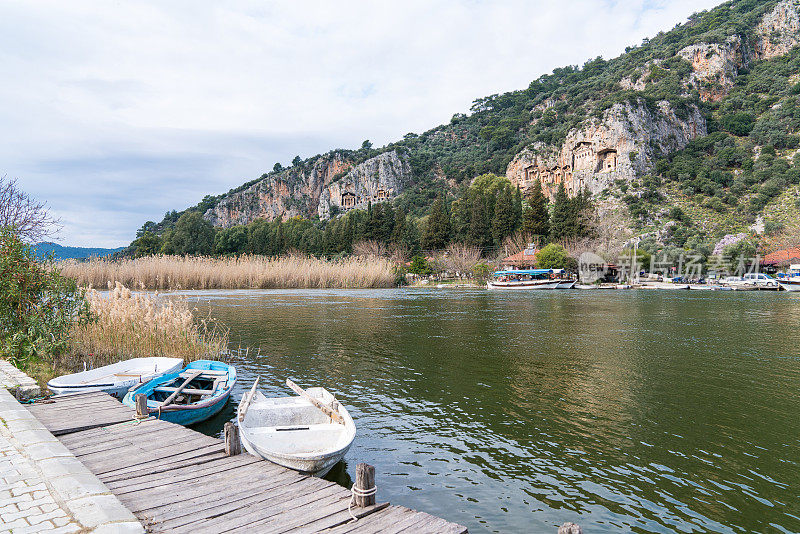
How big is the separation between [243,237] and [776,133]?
9253 cm

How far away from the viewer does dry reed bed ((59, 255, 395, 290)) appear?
29.4m

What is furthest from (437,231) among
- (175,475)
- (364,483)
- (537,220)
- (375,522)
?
(375,522)

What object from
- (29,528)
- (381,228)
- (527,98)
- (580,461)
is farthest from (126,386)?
(527,98)

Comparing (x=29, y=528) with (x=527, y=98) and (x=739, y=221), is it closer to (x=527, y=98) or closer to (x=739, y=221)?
(x=739, y=221)

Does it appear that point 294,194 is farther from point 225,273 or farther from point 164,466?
point 164,466

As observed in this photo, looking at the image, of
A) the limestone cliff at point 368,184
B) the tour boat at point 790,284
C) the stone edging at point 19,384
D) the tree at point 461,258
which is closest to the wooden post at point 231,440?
the stone edging at point 19,384

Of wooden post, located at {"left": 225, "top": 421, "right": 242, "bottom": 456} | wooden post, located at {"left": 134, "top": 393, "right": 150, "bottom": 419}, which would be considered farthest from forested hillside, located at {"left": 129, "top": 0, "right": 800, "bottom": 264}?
wooden post, located at {"left": 225, "top": 421, "right": 242, "bottom": 456}

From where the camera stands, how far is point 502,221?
2756 inches

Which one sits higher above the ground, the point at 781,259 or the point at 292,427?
the point at 781,259

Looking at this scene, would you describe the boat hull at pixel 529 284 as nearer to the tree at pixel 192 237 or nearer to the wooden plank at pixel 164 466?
the wooden plank at pixel 164 466

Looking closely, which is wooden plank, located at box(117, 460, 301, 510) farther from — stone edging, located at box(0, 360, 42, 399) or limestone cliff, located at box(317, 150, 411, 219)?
limestone cliff, located at box(317, 150, 411, 219)

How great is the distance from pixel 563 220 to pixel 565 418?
62107 millimetres

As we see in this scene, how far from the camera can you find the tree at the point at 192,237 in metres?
80.1

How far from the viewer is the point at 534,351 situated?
15.4 meters
